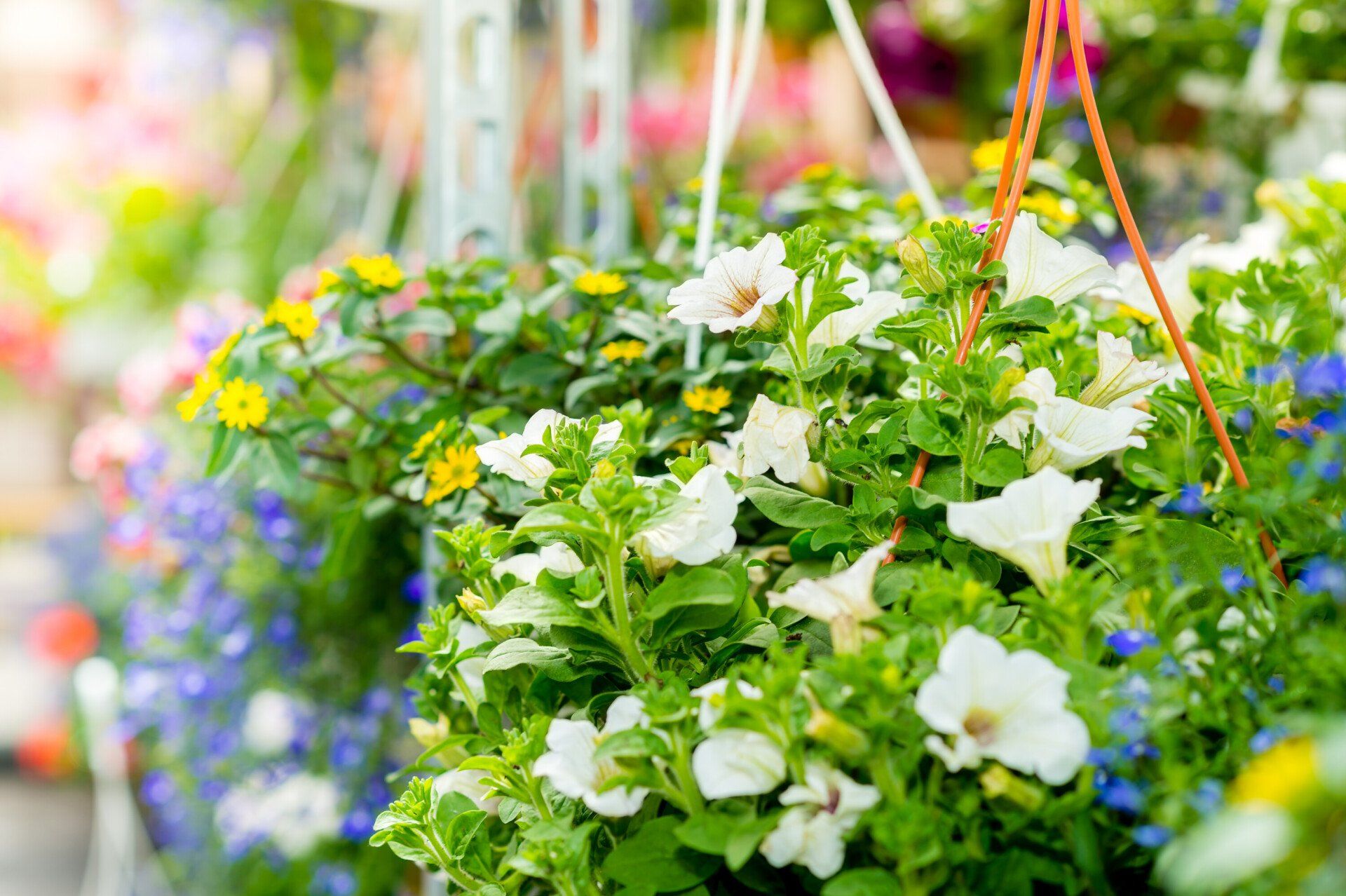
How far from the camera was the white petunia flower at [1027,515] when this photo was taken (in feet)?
1.23

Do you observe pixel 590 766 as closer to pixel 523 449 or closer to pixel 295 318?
pixel 523 449

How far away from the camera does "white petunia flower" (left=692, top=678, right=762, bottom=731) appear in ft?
1.18

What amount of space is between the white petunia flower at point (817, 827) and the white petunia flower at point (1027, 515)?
0.10m

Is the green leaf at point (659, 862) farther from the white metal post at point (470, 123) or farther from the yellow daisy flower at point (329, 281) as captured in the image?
the white metal post at point (470, 123)

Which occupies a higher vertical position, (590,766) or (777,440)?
(777,440)

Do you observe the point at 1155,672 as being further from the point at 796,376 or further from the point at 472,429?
the point at 472,429

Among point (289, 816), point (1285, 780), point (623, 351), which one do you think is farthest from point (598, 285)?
point (289, 816)

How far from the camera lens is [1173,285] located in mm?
592

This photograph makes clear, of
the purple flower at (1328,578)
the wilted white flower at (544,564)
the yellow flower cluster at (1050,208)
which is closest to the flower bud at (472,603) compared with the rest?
the wilted white flower at (544,564)

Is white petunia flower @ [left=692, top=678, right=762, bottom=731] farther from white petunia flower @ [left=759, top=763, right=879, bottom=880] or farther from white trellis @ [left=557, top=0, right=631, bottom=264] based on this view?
white trellis @ [left=557, top=0, right=631, bottom=264]

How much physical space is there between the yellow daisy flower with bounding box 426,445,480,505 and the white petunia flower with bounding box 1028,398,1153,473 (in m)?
0.30

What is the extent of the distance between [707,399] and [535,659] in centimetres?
20

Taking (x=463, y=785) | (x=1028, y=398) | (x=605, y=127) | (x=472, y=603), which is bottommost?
(x=463, y=785)

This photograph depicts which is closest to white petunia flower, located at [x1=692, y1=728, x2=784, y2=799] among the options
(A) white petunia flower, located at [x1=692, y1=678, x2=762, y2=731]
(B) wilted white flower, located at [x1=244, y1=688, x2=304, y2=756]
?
(A) white petunia flower, located at [x1=692, y1=678, x2=762, y2=731]
